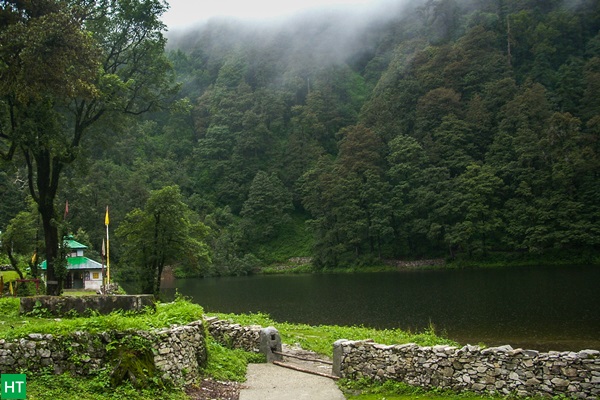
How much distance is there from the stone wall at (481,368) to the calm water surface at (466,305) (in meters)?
11.6

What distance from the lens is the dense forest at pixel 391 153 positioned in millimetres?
69688

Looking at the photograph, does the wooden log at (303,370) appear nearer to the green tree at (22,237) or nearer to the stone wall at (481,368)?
the stone wall at (481,368)

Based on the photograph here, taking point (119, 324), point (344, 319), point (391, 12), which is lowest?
point (344, 319)

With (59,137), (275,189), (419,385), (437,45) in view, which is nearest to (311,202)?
(275,189)

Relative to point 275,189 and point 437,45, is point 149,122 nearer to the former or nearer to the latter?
point 275,189

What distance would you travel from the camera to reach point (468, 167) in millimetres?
74750

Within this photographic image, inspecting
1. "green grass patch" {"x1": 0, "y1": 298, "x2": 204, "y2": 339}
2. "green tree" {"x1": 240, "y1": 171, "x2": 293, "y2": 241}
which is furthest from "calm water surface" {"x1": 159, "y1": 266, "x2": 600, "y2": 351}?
"green tree" {"x1": 240, "y1": 171, "x2": 293, "y2": 241}

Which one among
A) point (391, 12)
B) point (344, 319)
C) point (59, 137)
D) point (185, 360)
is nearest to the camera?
point (185, 360)

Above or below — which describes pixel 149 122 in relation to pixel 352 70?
below

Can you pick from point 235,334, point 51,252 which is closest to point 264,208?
point 51,252

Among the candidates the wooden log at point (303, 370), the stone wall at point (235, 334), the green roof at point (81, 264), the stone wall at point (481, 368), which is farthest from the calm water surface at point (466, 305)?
the stone wall at point (481, 368)

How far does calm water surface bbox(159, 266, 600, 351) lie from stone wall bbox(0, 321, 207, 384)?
618 inches

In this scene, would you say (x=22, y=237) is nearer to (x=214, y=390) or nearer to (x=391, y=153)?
(x=214, y=390)

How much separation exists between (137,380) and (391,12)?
14474cm
